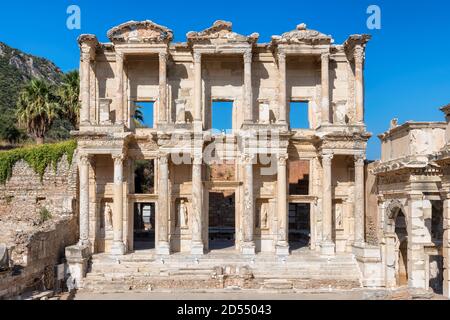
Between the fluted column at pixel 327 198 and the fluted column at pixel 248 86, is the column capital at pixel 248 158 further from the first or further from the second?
the fluted column at pixel 327 198

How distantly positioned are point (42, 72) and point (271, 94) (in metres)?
53.3

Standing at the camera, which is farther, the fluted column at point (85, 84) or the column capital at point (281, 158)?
the fluted column at point (85, 84)

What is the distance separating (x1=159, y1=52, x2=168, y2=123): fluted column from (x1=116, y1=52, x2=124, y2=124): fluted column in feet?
5.56

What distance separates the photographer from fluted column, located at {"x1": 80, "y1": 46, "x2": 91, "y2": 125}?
68.8 ft

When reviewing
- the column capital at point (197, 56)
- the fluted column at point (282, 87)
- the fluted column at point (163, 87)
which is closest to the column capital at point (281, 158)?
the fluted column at point (282, 87)

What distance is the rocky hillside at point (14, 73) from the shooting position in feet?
156

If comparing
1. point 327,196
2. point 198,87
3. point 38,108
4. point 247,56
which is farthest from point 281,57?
point 38,108

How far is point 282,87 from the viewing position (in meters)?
21.2

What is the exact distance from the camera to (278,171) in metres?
20.8

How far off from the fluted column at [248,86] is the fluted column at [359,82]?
15.3 ft

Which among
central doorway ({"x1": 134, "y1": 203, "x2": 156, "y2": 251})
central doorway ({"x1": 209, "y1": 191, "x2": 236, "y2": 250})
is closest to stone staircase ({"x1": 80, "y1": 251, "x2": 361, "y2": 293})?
central doorway ({"x1": 134, "y1": 203, "x2": 156, "y2": 251})

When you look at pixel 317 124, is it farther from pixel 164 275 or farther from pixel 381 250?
pixel 164 275

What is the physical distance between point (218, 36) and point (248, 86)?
256 cm

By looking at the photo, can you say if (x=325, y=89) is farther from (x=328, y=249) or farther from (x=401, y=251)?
(x=401, y=251)
